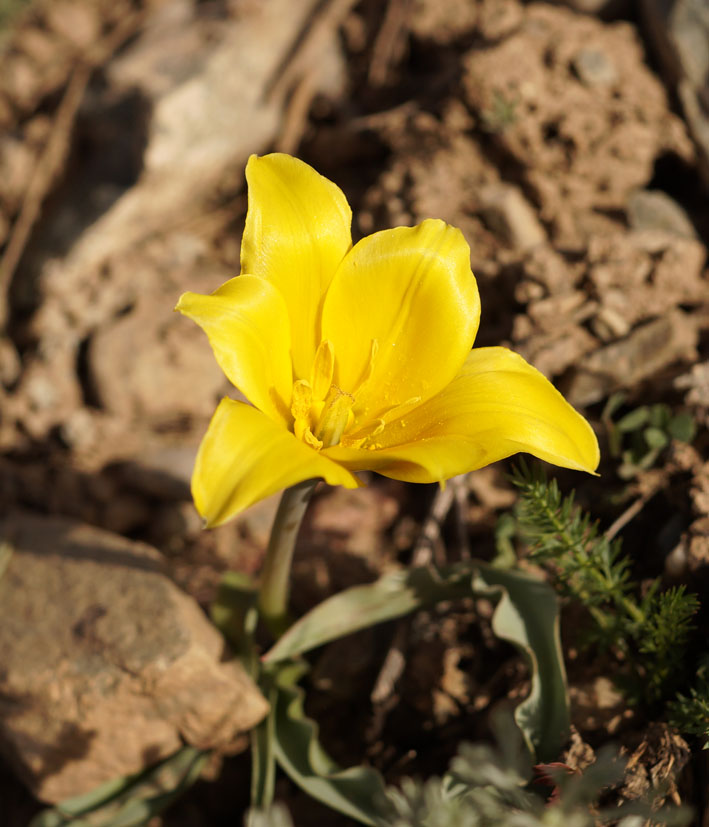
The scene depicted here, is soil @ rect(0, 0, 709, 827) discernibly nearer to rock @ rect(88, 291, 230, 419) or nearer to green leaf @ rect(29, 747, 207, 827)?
rock @ rect(88, 291, 230, 419)

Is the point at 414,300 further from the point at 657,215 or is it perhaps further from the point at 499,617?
the point at 657,215

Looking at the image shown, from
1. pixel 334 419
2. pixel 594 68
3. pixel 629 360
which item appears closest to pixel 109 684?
pixel 334 419

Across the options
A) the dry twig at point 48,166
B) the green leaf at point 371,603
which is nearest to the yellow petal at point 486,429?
the green leaf at point 371,603

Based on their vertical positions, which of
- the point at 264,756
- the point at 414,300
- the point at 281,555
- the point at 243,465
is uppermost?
the point at 243,465

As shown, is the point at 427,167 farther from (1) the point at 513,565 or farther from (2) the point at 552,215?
(1) the point at 513,565

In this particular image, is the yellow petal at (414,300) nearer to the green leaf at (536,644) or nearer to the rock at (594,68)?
the green leaf at (536,644)

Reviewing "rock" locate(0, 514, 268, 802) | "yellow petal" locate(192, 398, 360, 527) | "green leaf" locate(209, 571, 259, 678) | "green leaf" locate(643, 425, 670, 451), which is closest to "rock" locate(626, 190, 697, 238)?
"green leaf" locate(643, 425, 670, 451)

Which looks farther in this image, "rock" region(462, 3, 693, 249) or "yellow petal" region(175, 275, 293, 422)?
"rock" region(462, 3, 693, 249)
